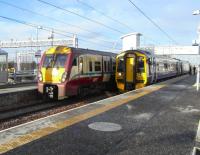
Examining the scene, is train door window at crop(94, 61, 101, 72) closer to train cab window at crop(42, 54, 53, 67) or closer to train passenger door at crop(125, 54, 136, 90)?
train passenger door at crop(125, 54, 136, 90)

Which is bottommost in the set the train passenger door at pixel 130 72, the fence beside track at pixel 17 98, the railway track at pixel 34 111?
the railway track at pixel 34 111

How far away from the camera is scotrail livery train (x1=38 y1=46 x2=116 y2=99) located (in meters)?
15.3

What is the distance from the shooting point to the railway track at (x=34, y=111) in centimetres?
1165

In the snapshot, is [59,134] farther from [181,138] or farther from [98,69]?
[98,69]

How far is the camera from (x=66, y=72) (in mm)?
15242

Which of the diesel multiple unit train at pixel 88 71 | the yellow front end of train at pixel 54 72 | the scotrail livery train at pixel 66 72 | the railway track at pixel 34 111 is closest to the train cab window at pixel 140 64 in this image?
the diesel multiple unit train at pixel 88 71

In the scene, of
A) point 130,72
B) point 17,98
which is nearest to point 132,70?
point 130,72

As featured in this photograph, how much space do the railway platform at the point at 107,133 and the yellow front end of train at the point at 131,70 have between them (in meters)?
10.4

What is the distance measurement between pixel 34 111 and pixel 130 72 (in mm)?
9177

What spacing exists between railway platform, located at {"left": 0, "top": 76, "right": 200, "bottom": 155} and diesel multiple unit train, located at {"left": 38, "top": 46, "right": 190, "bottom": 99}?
521 cm

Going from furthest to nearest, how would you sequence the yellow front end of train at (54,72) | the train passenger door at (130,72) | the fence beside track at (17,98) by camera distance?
the train passenger door at (130,72)
the yellow front end of train at (54,72)
the fence beside track at (17,98)

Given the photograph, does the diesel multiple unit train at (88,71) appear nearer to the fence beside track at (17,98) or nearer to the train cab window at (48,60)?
the train cab window at (48,60)

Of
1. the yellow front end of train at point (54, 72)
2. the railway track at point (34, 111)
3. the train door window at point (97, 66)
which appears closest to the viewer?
the railway track at point (34, 111)

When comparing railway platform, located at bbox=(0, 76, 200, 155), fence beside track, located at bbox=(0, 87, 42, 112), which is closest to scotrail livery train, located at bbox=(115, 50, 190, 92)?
fence beside track, located at bbox=(0, 87, 42, 112)
